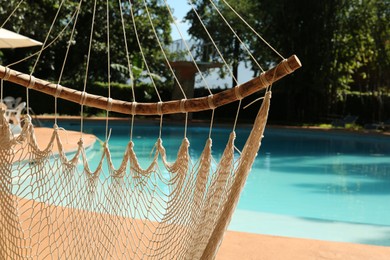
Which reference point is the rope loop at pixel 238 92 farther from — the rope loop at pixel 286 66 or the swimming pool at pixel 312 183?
the swimming pool at pixel 312 183

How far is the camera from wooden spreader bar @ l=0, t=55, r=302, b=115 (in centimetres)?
170

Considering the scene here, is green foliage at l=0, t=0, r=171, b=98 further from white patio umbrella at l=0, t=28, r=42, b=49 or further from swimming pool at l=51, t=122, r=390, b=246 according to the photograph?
white patio umbrella at l=0, t=28, r=42, b=49

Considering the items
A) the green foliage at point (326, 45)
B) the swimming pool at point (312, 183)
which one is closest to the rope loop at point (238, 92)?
the swimming pool at point (312, 183)

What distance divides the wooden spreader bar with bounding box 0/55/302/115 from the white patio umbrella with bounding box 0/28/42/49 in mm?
5476

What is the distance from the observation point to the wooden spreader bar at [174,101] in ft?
5.57

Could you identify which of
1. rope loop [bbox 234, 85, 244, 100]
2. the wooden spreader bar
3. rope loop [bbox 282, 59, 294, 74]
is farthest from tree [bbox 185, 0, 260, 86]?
rope loop [bbox 282, 59, 294, 74]

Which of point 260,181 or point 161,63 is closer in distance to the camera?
point 260,181

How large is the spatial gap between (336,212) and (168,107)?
396cm

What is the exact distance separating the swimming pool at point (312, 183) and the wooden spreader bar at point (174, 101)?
263cm

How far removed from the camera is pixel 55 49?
17.8m

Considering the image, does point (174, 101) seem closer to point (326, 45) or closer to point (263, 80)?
point (263, 80)

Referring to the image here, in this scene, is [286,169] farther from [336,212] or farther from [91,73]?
[91,73]

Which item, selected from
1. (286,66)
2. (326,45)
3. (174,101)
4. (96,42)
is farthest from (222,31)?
(286,66)

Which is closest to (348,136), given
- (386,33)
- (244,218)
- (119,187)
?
(386,33)
